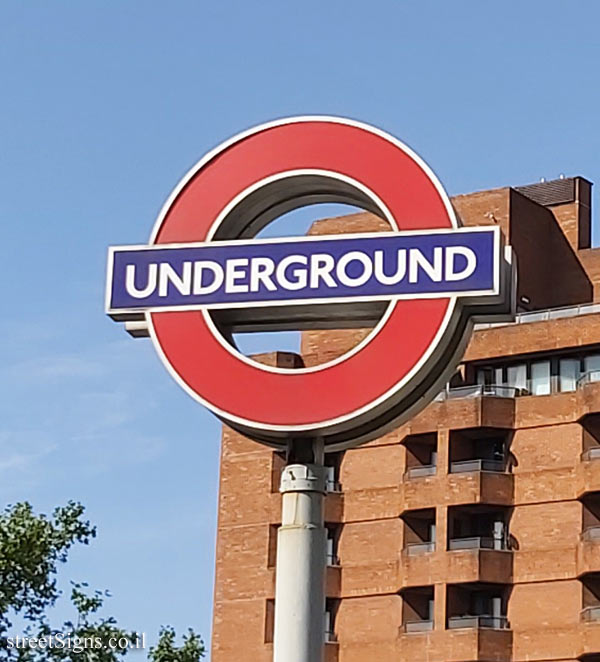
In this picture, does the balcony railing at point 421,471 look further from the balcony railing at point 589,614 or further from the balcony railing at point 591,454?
the balcony railing at point 589,614

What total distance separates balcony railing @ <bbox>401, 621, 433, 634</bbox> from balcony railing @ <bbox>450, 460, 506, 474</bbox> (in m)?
5.39

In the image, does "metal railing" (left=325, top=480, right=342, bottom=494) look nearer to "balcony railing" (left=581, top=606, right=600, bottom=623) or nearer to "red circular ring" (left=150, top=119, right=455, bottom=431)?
"balcony railing" (left=581, top=606, right=600, bottom=623)

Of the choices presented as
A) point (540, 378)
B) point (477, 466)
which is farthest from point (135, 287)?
point (540, 378)

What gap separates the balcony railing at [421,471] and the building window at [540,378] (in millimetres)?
4525

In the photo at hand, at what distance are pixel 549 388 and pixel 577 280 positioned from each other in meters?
9.14

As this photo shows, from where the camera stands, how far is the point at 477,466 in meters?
71.4

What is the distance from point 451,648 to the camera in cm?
6981

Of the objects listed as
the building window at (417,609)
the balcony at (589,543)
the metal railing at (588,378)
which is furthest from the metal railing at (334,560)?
the metal railing at (588,378)

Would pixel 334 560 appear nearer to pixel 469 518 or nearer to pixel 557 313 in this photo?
pixel 469 518

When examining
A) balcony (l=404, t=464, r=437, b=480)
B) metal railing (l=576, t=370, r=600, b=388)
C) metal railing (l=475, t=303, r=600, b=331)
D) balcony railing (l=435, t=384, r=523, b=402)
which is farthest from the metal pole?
metal railing (l=475, t=303, r=600, b=331)

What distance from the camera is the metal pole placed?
19266 millimetres

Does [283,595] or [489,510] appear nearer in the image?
[283,595]

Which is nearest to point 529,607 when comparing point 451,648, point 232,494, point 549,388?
point 451,648

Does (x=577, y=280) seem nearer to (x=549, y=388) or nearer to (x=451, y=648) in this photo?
(x=549, y=388)
